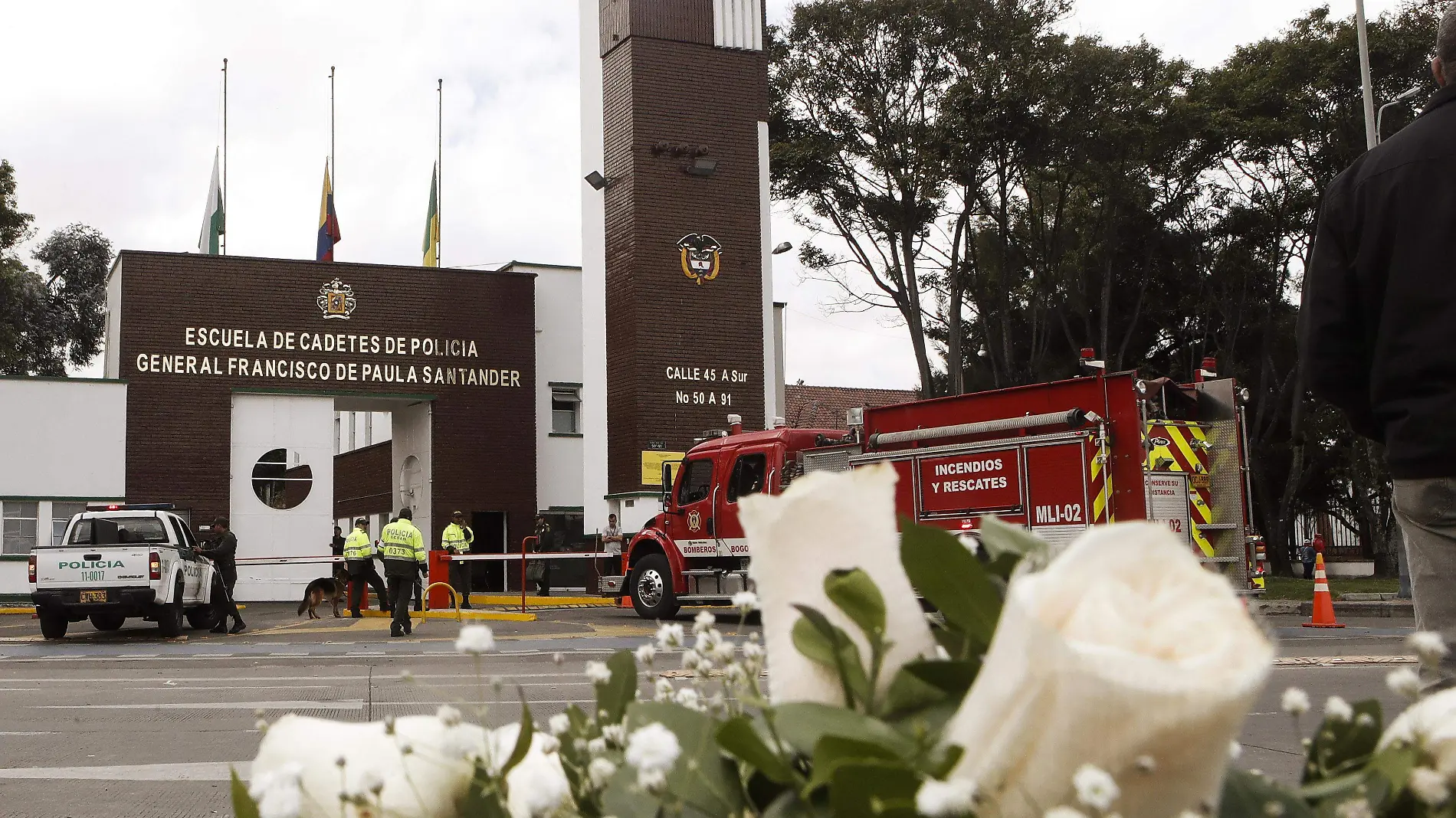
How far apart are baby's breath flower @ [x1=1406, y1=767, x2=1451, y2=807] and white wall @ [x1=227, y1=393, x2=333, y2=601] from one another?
31.2 m

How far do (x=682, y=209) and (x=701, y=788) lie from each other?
29857mm

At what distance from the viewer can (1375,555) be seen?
41031 mm

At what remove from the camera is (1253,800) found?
0.85m

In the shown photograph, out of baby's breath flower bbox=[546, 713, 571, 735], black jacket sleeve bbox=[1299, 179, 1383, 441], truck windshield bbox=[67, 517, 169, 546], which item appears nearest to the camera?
baby's breath flower bbox=[546, 713, 571, 735]

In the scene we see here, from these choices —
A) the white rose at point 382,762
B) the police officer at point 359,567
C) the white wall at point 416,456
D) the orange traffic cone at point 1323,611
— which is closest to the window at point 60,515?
the white wall at point 416,456

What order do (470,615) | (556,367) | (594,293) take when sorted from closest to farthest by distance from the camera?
1. (470,615)
2. (594,293)
3. (556,367)

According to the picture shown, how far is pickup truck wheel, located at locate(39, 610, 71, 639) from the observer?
19797 millimetres

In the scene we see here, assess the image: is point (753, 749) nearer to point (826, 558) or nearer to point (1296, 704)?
point (826, 558)

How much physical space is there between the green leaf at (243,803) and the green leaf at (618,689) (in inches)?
10.4

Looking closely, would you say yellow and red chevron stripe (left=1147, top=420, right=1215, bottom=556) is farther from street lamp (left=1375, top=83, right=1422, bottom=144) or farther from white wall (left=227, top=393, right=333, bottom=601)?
white wall (left=227, top=393, right=333, bottom=601)

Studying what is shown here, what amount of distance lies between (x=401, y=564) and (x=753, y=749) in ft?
62.9

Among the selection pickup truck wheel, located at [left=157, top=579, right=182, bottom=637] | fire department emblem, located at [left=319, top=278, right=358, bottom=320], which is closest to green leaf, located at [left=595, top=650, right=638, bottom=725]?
pickup truck wheel, located at [left=157, top=579, right=182, bottom=637]

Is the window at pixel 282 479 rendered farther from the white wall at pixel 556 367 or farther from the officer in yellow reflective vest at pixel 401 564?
the officer in yellow reflective vest at pixel 401 564

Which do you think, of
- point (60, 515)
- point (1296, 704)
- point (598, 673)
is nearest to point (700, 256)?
point (60, 515)
